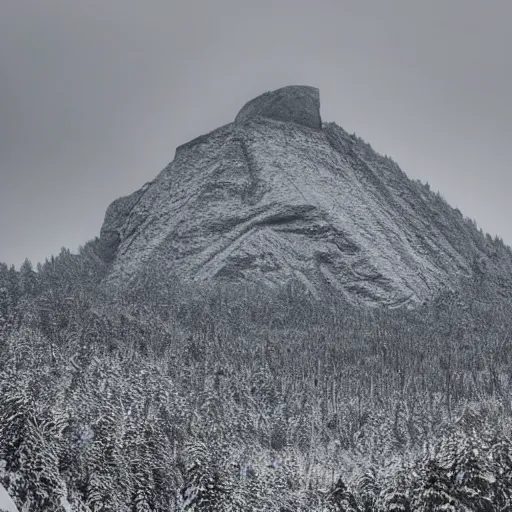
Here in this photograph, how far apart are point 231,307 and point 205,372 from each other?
48802 mm

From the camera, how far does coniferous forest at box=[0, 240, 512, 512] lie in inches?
2234

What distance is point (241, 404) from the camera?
130m

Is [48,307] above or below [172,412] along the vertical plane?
above

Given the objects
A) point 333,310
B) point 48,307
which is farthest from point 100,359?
point 333,310

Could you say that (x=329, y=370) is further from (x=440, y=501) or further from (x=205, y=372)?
(x=440, y=501)

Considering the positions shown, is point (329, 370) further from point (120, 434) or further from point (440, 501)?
point (440, 501)

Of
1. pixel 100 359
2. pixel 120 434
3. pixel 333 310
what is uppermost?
pixel 333 310

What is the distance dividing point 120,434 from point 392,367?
90628 millimetres

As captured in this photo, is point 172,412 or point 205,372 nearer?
point 172,412

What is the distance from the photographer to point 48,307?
156000 mm

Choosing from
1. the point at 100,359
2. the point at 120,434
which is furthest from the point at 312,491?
the point at 100,359

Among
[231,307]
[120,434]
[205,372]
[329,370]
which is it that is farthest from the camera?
[231,307]

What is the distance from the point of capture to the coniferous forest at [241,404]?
56750 millimetres

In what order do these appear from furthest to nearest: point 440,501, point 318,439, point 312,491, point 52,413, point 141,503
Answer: point 318,439, point 312,491, point 52,413, point 141,503, point 440,501
